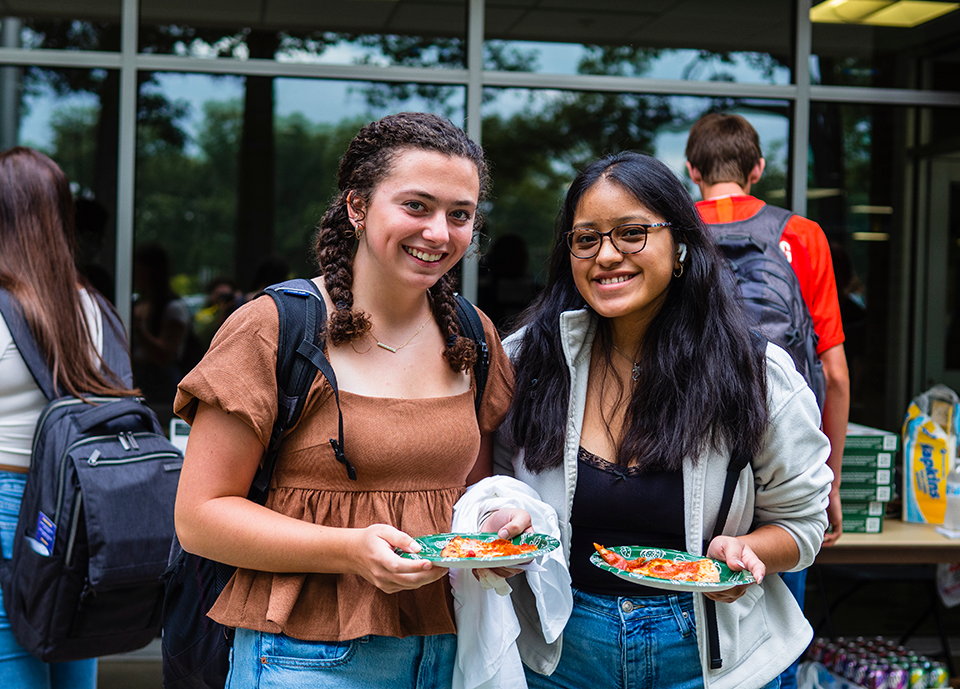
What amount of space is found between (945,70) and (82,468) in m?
5.20

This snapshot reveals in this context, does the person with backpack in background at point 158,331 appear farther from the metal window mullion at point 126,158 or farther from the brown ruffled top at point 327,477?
the brown ruffled top at point 327,477

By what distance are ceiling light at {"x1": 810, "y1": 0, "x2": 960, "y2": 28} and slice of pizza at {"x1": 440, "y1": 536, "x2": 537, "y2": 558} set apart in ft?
15.7

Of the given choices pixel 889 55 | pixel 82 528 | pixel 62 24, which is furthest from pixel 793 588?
pixel 62 24

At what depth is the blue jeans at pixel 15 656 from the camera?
2.18 metres

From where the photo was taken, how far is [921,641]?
4.75 metres

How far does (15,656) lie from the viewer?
86.2 inches

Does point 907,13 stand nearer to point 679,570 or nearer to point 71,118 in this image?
point 679,570

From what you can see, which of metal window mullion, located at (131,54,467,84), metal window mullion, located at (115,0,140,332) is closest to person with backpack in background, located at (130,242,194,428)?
metal window mullion, located at (115,0,140,332)

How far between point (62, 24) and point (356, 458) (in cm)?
527

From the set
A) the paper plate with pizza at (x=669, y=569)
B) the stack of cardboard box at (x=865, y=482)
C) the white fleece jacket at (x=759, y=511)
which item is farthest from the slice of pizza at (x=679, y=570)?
the stack of cardboard box at (x=865, y=482)

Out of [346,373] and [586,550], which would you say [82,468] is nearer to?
[346,373]

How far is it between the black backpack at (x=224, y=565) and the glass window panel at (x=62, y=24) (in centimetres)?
469

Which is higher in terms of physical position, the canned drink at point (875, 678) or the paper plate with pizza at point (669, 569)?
the paper plate with pizza at point (669, 569)

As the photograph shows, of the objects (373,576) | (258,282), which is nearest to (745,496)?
(373,576)
